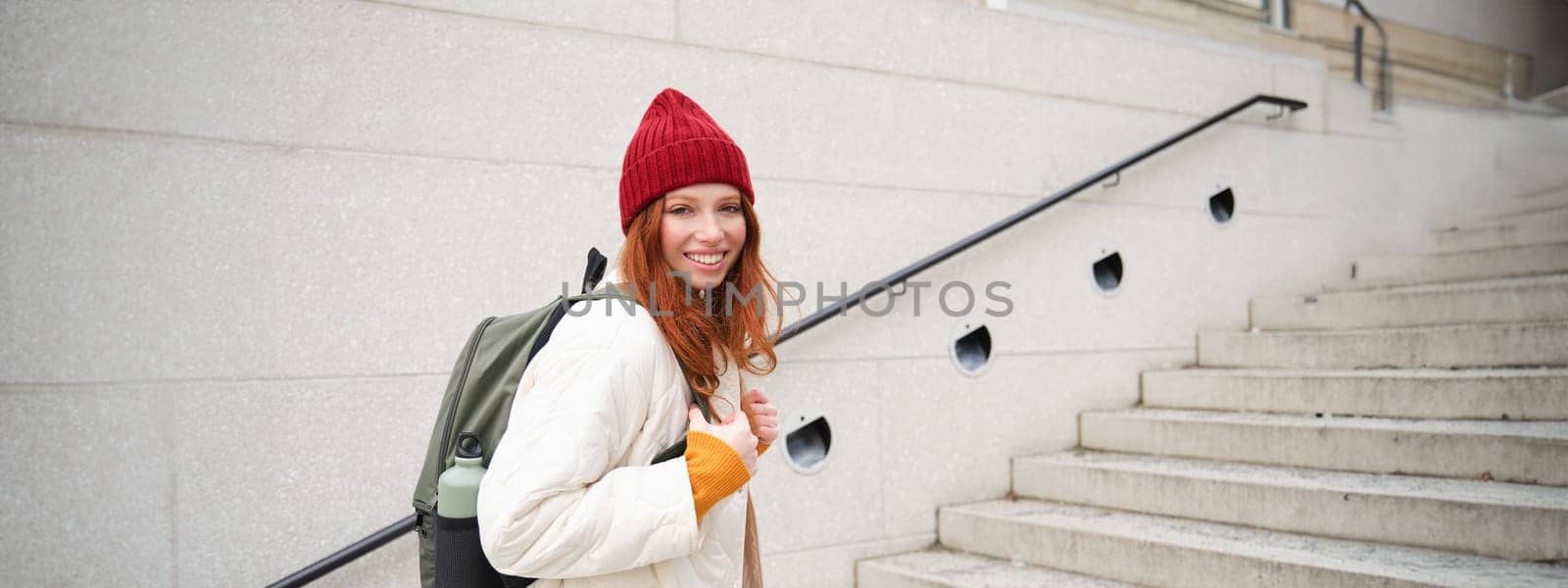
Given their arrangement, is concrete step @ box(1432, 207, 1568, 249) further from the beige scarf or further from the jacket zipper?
the jacket zipper

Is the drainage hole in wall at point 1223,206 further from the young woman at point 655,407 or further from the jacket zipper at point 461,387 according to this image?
the jacket zipper at point 461,387

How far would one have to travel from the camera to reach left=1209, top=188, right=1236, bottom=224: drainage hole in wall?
481cm

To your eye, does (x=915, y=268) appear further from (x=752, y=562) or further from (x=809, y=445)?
(x=752, y=562)

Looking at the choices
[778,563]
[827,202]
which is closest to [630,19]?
[827,202]

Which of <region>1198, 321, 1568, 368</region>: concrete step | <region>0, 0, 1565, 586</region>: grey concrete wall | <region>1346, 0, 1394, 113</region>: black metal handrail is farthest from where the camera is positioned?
<region>1346, 0, 1394, 113</region>: black metal handrail

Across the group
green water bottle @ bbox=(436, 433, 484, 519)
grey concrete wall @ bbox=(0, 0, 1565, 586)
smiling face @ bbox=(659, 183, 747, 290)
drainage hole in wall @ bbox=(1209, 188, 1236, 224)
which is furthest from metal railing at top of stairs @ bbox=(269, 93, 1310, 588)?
green water bottle @ bbox=(436, 433, 484, 519)

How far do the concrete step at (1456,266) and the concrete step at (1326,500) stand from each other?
6.13 feet

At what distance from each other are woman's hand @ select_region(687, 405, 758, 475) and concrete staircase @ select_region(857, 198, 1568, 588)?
79.8 inches

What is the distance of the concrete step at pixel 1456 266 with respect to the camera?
443 cm

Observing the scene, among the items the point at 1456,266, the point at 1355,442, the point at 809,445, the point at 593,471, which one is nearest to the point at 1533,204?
the point at 1456,266

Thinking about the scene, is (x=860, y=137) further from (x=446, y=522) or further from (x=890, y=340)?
(x=446, y=522)

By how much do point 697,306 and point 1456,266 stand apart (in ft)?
15.3

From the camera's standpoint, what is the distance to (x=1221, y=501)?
3393 millimetres

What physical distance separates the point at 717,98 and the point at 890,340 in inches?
44.9
